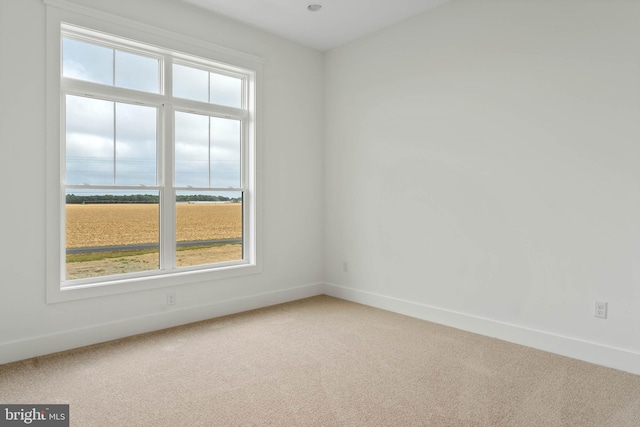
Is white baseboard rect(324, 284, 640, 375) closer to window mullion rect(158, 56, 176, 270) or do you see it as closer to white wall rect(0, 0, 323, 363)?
white wall rect(0, 0, 323, 363)

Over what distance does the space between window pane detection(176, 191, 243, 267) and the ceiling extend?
5.86ft

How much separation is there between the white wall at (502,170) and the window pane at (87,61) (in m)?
2.47

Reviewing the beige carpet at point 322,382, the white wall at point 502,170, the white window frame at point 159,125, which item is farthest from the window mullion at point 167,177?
the white wall at point 502,170

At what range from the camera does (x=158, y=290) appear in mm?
3527

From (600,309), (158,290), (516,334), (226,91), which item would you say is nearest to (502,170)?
(600,309)

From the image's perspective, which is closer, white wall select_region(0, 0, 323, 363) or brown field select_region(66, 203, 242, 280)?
white wall select_region(0, 0, 323, 363)

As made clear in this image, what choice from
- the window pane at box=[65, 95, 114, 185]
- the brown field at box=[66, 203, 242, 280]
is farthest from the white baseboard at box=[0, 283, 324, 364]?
the window pane at box=[65, 95, 114, 185]

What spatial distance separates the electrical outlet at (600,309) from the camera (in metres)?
2.77

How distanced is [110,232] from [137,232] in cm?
22

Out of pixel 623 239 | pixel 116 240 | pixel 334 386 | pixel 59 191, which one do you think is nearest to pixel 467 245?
pixel 623 239

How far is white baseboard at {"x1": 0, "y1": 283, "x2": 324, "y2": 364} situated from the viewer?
9.23ft

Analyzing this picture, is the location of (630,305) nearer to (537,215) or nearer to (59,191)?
(537,215)

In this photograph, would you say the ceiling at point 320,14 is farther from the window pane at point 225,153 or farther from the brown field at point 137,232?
the brown field at point 137,232

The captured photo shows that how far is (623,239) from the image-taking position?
8.82ft
